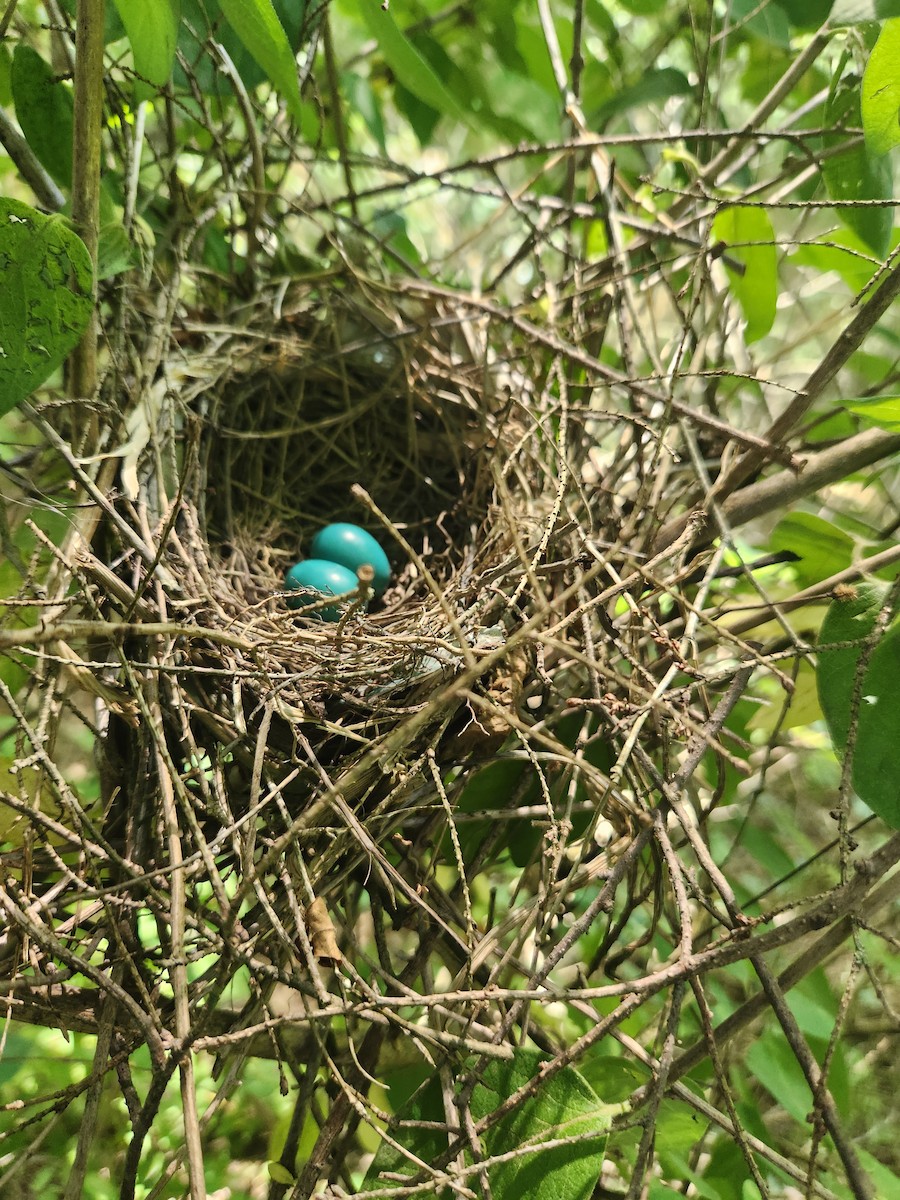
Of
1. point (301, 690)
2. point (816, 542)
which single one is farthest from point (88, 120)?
point (816, 542)

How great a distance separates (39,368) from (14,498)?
17cm

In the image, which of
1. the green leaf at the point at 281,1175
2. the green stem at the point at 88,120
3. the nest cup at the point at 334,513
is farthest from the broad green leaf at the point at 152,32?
Result: the green leaf at the point at 281,1175

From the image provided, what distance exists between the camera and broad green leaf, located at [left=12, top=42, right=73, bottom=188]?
735 millimetres

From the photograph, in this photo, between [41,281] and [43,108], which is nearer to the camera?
[41,281]

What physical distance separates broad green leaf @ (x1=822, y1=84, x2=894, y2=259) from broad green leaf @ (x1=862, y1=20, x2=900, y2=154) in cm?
7

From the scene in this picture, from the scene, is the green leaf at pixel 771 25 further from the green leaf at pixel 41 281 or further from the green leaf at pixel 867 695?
the green leaf at pixel 41 281

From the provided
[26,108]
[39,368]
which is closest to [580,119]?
[26,108]

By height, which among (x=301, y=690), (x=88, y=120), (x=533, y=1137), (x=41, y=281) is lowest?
(x=533, y=1137)

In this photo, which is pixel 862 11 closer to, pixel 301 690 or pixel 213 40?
pixel 213 40

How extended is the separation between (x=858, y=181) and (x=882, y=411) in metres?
0.26

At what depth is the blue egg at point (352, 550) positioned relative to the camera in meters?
1.08

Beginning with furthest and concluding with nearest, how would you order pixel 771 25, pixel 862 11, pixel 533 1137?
pixel 771 25, pixel 862 11, pixel 533 1137

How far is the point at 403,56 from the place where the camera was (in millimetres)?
730

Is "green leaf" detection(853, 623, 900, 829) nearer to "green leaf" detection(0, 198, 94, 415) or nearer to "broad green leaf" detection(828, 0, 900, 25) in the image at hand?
"broad green leaf" detection(828, 0, 900, 25)
